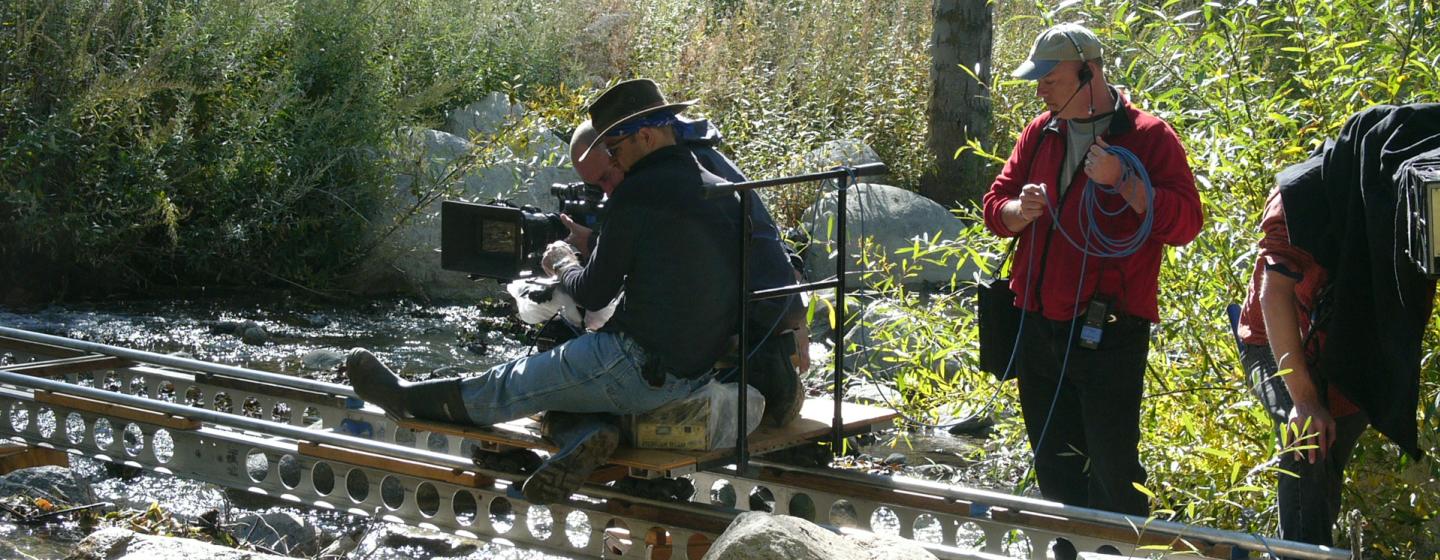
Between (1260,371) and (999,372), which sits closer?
(1260,371)

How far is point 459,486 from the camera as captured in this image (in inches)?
203

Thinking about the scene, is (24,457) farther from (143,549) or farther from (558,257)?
(558,257)

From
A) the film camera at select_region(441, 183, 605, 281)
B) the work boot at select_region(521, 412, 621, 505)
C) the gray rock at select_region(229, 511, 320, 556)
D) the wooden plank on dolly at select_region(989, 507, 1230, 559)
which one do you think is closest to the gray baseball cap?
the wooden plank on dolly at select_region(989, 507, 1230, 559)

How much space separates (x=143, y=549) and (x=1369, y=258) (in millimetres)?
3879

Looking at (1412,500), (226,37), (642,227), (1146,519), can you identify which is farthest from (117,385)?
(1412,500)

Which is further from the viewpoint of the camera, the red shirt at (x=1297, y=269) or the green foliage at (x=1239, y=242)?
the green foliage at (x=1239, y=242)

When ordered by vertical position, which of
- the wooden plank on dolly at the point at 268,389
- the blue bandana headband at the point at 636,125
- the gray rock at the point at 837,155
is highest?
the gray rock at the point at 837,155

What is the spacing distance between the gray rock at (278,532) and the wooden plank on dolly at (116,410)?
1.41ft

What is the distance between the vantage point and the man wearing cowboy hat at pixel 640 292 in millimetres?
4676

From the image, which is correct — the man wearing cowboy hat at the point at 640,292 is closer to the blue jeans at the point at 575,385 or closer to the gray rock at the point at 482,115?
the blue jeans at the point at 575,385

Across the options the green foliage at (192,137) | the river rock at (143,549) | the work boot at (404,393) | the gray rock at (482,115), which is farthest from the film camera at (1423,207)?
the gray rock at (482,115)

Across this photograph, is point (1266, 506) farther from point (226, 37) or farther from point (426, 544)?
point (226, 37)

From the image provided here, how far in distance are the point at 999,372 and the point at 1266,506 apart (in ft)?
3.22

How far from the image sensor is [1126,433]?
183 inches
